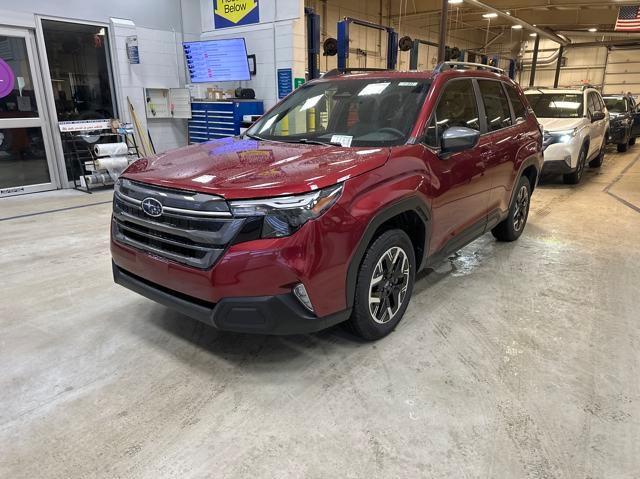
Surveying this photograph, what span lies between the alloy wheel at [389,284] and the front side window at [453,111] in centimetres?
75

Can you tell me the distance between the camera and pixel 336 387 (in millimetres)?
2361

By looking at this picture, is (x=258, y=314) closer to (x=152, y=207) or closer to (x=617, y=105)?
(x=152, y=207)

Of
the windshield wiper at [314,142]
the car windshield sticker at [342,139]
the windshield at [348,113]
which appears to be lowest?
the windshield wiper at [314,142]

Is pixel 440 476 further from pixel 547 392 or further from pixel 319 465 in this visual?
pixel 547 392

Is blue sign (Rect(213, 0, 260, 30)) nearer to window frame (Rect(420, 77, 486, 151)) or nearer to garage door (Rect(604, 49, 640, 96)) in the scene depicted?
window frame (Rect(420, 77, 486, 151))

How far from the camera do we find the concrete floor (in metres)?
1.90

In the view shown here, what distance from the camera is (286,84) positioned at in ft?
26.4

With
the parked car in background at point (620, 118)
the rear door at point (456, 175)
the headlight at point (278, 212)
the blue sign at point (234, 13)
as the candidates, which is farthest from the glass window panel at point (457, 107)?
the parked car in background at point (620, 118)

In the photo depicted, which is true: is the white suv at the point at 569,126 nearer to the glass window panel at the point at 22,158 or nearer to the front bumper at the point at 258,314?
the front bumper at the point at 258,314

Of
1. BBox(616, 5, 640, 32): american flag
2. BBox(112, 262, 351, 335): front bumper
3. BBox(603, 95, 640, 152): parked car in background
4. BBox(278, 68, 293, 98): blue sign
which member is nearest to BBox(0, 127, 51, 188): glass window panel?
BBox(278, 68, 293, 98): blue sign

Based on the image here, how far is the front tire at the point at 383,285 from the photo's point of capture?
8.14 ft

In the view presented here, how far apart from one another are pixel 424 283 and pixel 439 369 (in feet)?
4.03

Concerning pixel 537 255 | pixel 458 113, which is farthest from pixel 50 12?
pixel 537 255

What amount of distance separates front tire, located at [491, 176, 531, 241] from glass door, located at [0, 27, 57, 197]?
692 cm
